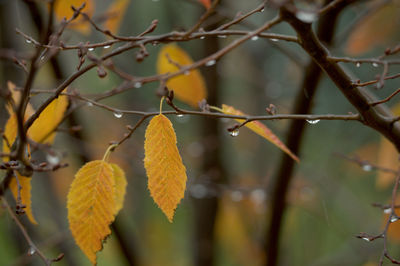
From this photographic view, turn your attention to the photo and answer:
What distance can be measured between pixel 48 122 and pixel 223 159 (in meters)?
1.07

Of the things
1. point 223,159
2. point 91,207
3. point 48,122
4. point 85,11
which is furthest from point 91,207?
point 223,159

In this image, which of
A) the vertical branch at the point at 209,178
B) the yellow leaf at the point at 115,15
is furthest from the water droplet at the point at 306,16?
the vertical branch at the point at 209,178

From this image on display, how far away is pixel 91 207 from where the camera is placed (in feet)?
1.90

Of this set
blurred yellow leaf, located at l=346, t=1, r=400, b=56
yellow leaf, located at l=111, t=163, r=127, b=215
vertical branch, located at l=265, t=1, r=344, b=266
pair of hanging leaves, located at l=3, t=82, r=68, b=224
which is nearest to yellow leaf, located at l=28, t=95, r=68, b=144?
pair of hanging leaves, located at l=3, t=82, r=68, b=224

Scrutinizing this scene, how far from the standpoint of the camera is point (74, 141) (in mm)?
1413

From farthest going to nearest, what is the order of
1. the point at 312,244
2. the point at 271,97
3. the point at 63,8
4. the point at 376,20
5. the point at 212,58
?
the point at 312,244 → the point at 271,97 → the point at 376,20 → the point at 63,8 → the point at 212,58

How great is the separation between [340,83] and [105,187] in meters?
0.39

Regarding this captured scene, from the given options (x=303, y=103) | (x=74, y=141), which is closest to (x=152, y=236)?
(x=74, y=141)

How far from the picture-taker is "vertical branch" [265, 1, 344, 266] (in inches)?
38.6

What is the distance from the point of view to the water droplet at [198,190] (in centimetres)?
152

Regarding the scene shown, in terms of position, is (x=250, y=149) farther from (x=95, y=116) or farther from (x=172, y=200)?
(x=172, y=200)

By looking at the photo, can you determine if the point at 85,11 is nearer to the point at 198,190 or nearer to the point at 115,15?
the point at 115,15

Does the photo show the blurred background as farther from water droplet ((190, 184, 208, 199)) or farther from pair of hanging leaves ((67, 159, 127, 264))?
pair of hanging leaves ((67, 159, 127, 264))

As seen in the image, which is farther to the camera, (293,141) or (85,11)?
(293,141)
